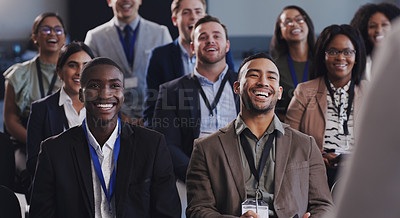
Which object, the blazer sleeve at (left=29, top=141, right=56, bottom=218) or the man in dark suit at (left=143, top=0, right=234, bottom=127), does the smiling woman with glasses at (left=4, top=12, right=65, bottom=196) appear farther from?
the blazer sleeve at (left=29, top=141, right=56, bottom=218)

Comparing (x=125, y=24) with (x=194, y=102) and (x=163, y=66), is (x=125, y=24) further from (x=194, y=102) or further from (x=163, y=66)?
(x=194, y=102)

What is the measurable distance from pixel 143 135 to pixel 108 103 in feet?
0.75

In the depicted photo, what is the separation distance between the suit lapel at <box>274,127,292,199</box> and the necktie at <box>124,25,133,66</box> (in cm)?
206

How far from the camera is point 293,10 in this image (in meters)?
4.08

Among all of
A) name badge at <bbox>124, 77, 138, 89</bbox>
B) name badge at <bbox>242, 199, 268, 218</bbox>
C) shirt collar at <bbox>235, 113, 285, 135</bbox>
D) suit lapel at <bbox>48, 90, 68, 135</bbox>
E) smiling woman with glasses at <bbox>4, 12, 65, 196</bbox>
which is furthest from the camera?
name badge at <bbox>124, 77, 138, 89</bbox>

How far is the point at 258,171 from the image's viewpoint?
7.62 feet

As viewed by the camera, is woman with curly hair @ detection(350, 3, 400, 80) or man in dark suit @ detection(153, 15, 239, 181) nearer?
man in dark suit @ detection(153, 15, 239, 181)

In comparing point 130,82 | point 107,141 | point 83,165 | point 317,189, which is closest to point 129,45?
point 130,82

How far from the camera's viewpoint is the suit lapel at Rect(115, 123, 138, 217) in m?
2.24

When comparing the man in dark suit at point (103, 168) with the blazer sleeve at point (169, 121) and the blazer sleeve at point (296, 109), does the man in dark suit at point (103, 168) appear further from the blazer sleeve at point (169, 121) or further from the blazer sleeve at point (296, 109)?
the blazer sleeve at point (296, 109)

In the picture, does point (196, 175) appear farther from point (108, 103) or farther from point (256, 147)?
point (108, 103)

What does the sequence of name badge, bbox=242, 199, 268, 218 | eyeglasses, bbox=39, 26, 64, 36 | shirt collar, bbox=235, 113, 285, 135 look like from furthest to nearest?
eyeglasses, bbox=39, 26, 64, 36
shirt collar, bbox=235, 113, 285, 135
name badge, bbox=242, 199, 268, 218

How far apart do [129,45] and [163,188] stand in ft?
6.75

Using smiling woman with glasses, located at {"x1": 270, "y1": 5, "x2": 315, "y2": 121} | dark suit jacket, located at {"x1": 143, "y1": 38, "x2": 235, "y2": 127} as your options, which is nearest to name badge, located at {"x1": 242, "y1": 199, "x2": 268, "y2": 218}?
smiling woman with glasses, located at {"x1": 270, "y1": 5, "x2": 315, "y2": 121}
